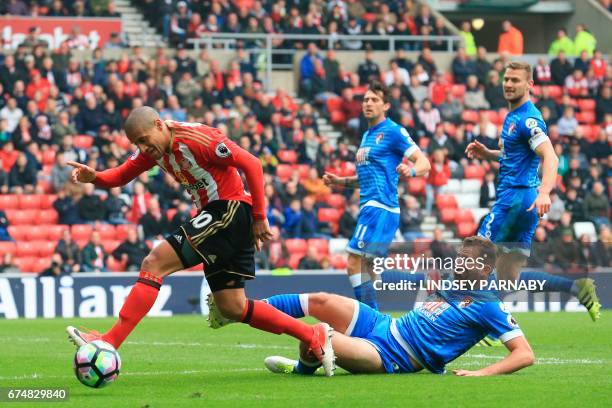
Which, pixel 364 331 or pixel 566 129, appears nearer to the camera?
pixel 364 331

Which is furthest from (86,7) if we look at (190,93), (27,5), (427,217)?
(427,217)

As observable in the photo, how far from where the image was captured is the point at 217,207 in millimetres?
9750

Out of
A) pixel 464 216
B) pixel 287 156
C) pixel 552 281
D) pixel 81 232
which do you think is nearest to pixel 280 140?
pixel 287 156

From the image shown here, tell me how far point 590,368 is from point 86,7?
1994 centimetres

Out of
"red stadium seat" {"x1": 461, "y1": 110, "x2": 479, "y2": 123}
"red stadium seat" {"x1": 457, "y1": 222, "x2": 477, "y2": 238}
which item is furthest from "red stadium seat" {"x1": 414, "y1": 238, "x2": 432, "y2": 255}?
"red stadium seat" {"x1": 461, "y1": 110, "x2": 479, "y2": 123}

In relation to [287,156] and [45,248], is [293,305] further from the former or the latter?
[287,156]

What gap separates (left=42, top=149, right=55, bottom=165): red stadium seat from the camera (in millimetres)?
23594

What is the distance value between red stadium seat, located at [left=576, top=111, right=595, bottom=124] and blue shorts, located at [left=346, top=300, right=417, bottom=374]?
69.0ft

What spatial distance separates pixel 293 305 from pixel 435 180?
645 inches

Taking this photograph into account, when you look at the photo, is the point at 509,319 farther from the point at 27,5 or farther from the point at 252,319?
the point at 27,5

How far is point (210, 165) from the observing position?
971cm

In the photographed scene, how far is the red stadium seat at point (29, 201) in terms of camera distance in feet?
75.8

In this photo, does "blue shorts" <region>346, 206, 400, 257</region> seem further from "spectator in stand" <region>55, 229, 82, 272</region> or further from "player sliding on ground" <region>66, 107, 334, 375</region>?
"spectator in stand" <region>55, 229, 82, 272</region>

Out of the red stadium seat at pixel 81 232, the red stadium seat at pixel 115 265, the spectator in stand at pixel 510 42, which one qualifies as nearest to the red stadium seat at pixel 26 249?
the red stadium seat at pixel 81 232
